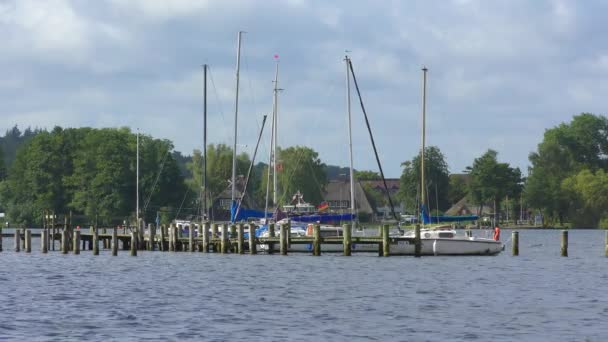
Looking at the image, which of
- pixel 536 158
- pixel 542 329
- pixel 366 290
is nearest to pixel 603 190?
pixel 536 158

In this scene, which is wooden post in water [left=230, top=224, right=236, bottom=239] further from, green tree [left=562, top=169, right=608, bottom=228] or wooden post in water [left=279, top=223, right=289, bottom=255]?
green tree [left=562, top=169, right=608, bottom=228]

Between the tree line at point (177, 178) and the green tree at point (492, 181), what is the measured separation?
0.53ft

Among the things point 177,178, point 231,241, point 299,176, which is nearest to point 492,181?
point 299,176

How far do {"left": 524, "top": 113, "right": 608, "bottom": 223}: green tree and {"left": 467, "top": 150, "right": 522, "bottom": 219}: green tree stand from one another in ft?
11.7

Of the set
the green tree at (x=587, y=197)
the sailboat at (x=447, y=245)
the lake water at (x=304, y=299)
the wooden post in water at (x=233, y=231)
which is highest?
the green tree at (x=587, y=197)

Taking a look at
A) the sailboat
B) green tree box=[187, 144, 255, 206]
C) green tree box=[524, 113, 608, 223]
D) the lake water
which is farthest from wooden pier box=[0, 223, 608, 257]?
green tree box=[524, 113, 608, 223]

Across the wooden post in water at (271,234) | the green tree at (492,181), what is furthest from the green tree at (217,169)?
the wooden post in water at (271,234)

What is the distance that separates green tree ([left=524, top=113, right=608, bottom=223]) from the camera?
185m

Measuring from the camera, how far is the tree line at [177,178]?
159 meters

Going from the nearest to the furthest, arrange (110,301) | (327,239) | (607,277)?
1. (110,301)
2. (607,277)
3. (327,239)

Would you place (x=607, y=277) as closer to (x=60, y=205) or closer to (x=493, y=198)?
(x=60, y=205)

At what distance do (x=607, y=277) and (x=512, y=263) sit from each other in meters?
11.3

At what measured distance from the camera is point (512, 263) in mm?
70500

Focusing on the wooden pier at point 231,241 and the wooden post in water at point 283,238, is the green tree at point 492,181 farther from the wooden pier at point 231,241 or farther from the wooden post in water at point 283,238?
the wooden post in water at point 283,238
